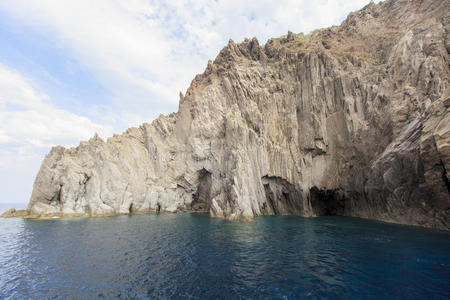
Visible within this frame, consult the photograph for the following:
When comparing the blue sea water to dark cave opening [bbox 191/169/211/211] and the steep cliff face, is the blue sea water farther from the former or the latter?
dark cave opening [bbox 191/169/211/211]

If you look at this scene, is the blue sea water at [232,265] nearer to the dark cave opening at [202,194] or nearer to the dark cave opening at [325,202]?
the dark cave opening at [325,202]

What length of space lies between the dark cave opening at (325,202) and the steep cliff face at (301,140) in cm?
28

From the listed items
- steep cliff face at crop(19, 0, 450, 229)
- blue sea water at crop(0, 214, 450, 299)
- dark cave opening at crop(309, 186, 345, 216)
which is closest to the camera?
blue sea water at crop(0, 214, 450, 299)

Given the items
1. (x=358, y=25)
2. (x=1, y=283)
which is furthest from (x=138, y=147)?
(x=358, y=25)

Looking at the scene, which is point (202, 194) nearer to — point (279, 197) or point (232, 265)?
point (279, 197)

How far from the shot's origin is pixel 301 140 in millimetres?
53594

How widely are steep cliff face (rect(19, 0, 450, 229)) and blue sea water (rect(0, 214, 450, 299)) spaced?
10908 mm

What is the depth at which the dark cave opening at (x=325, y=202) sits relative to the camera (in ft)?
160

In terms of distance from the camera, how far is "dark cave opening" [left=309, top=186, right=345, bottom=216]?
4878 cm

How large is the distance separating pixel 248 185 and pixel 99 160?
131 feet

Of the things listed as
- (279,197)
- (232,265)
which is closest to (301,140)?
(279,197)

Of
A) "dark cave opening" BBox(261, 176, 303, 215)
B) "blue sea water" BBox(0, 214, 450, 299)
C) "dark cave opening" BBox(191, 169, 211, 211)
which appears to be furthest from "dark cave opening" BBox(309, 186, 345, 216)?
"dark cave opening" BBox(191, 169, 211, 211)

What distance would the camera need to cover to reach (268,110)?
58031 mm

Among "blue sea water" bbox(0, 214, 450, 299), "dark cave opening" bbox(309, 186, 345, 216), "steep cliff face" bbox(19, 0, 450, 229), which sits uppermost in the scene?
"steep cliff face" bbox(19, 0, 450, 229)
